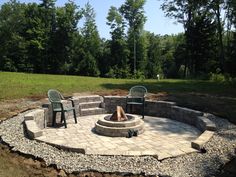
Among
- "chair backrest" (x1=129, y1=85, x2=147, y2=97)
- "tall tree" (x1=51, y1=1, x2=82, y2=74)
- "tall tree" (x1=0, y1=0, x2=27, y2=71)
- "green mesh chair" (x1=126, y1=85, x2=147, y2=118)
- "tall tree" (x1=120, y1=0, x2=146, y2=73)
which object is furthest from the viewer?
"tall tree" (x1=120, y1=0, x2=146, y2=73)

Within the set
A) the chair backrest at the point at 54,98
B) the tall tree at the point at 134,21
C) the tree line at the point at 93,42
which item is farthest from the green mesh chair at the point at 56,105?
the tall tree at the point at 134,21

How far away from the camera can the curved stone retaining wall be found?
5.68m

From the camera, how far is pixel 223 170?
4.27 meters

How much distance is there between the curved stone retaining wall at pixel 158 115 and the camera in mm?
5677

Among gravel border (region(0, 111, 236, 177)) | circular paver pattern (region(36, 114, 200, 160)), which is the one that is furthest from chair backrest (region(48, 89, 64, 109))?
gravel border (region(0, 111, 236, 177))

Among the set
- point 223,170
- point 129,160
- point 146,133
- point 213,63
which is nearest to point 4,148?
point 129,160

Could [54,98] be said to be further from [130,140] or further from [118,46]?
[118,46]

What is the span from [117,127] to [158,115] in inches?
101

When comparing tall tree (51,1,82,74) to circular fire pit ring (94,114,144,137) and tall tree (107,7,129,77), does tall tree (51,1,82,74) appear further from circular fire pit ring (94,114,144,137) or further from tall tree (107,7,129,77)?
circular fire pit ring (94,114,144,137)

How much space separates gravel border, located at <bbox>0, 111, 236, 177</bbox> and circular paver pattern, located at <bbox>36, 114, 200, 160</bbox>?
177mm

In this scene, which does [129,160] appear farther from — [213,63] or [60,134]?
[213,63]

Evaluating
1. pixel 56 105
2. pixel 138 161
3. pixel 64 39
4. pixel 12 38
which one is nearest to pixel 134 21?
pixel 64 39

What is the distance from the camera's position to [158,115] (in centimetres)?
861

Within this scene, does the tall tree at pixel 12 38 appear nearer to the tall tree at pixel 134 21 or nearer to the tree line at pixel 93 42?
the tree line at pixel 93 42
